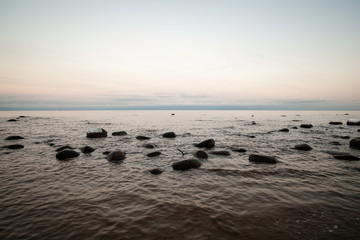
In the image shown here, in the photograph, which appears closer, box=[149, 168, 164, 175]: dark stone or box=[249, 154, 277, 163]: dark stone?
box=[149, 168, 164, 175]: dark stone

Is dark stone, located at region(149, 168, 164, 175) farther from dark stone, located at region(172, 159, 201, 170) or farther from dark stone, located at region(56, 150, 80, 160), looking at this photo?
dark stone, located at region(56, 150, 80, 160)

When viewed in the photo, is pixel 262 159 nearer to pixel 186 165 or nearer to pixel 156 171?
pixel 186 165

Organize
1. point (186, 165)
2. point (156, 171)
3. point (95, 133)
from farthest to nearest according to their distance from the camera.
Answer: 1. point (95, 133)
2. point (186, 165)
3. point (156, 171)

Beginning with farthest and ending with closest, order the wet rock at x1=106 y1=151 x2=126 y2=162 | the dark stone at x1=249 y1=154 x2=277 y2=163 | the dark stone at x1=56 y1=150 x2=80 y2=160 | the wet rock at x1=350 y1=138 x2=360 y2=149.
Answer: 1. the wet rock at x1=350 y1=138 x2=360 y2=149
2. the dark stone at x1=56 y1=150 x2=80 y2=160
3. the wet rock at x1=106 y1=151 x2=126 y2=162
4. the dark stone at x1=249 y1=154 x2=277 y2=163

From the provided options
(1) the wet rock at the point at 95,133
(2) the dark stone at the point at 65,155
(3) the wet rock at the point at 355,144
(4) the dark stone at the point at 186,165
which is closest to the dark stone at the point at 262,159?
(4) the dark stone at the point at 186,165

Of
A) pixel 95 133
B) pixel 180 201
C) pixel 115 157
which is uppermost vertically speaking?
pixel 95 133

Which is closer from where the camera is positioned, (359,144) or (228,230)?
(228,230)

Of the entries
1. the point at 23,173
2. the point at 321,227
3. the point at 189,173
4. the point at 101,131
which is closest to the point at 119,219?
the point at 189,173

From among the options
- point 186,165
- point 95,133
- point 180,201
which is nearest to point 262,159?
point 186,165

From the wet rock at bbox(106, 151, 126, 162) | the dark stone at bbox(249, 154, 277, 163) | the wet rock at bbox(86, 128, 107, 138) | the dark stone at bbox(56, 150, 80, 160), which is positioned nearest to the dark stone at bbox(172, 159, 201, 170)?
the dark stone at bbox(249, 154, 277, 163)

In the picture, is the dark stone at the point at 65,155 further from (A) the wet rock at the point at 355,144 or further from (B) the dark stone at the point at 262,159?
(A) the wet rock at the point at 355,144

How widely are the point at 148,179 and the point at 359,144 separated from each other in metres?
21.0

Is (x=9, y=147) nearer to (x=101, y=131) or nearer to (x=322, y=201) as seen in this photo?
(x=101, y=131)

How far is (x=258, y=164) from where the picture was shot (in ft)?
41.0
